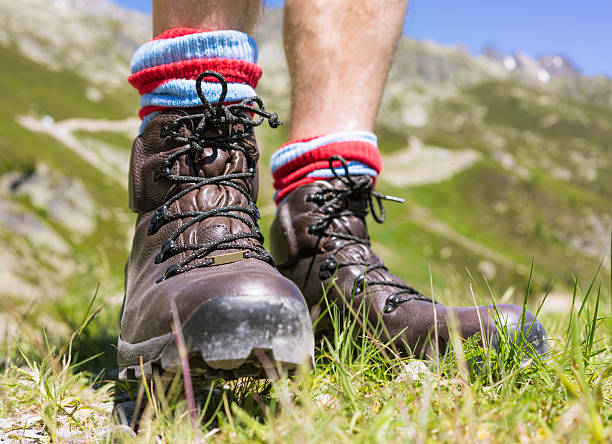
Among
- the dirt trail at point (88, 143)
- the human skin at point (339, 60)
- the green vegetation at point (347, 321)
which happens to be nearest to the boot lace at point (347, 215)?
the green vegetation at point (347, 321)

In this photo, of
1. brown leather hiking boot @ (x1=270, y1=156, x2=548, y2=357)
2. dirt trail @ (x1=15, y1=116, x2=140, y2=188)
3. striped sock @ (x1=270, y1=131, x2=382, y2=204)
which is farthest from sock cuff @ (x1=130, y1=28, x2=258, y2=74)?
dirt trail @ (x1=15, y1=116, x2=140, y2=188)

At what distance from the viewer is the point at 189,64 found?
7.17 ft

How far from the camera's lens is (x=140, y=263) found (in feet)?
7.32

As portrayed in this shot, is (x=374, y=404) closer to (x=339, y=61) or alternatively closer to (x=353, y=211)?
(x=353, y=211)

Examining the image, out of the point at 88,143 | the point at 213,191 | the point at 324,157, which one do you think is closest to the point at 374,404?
the point at 213,191

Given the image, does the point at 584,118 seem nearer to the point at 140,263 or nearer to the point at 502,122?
the point at 502,122

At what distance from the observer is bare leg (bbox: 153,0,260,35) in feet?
7.36

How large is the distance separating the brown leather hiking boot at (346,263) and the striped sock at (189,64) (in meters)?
0.64

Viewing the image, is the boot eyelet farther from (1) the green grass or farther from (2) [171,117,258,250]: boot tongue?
(2) [171,117,258,250]: boot tongue

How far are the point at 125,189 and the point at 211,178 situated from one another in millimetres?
45944

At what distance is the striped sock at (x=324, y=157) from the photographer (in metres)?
2.64

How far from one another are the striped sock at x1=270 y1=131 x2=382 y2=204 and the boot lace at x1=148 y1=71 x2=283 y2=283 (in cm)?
38

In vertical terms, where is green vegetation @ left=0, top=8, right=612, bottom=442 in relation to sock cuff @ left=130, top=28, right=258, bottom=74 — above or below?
below

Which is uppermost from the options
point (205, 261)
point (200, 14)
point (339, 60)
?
point (200, 14)
